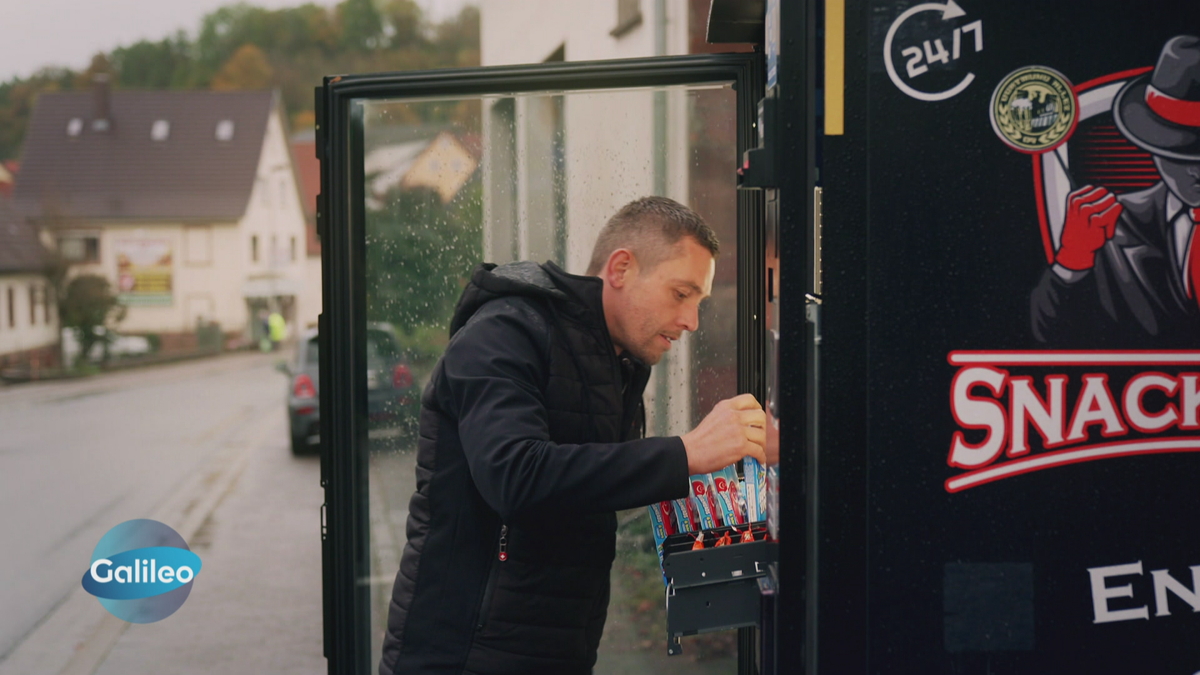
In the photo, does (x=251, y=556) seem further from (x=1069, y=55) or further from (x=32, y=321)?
(x=32, y=321)

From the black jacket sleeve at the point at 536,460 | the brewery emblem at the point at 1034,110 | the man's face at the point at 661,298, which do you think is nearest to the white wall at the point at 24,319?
the man's face at the point at 661,298

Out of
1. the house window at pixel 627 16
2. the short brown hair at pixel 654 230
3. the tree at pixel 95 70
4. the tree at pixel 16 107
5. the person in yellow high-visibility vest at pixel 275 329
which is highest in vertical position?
the tree at pixel 95 70

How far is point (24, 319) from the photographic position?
36.6 m

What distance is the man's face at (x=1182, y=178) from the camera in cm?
157

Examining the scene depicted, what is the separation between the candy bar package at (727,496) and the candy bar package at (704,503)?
0.01 metres

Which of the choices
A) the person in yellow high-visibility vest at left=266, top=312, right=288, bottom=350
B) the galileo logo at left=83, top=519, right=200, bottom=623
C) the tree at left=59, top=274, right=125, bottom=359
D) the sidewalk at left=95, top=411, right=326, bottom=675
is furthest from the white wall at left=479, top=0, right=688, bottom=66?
the person in yellow high-visibility vest at left=266, top=312, right=288, bottom=350

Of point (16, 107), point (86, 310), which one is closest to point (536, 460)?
point (86, 310)

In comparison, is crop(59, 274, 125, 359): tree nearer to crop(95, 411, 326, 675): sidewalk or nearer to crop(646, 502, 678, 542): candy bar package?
crop(95, 411, 326, 675): sidewalk

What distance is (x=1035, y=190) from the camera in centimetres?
157

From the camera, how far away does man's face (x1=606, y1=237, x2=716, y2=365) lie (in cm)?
230

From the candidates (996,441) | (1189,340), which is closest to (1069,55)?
(1189,340)

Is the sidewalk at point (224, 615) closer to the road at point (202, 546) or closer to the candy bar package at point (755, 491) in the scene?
the road at point (202, 546)

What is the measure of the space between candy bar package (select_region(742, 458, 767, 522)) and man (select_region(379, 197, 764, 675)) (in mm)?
133

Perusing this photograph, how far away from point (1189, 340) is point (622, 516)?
101 inches
